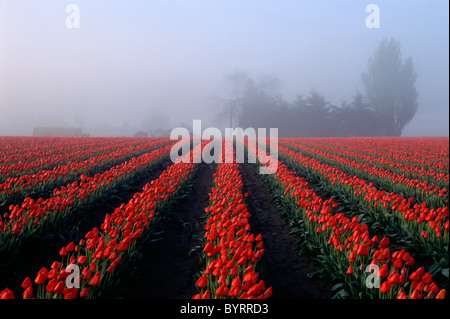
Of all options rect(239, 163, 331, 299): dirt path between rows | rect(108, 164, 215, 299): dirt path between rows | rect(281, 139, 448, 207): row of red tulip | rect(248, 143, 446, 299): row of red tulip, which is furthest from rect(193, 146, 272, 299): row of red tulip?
rect(281, 139, 448, 207): row of red tulip

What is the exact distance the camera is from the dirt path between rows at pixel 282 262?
13.0 ft

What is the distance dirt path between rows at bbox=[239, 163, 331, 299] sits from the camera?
3963mm

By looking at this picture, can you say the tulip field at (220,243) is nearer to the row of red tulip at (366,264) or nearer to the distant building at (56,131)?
the row of red tulip at (366,264)

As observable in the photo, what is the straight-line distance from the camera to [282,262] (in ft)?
15.9

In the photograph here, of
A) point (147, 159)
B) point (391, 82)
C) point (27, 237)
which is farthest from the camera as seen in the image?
point (391, 82)

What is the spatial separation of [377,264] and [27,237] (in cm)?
492

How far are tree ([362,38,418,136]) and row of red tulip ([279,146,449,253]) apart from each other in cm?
5365

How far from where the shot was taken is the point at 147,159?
39.9ft

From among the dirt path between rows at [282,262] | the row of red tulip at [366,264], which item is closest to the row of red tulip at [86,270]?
the dirt path between rows at [282,262]

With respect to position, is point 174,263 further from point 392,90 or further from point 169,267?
point 392,90

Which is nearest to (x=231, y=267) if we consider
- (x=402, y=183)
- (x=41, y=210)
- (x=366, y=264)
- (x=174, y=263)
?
(x=366, y=264)

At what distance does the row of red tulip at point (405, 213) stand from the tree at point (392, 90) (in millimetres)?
53653
